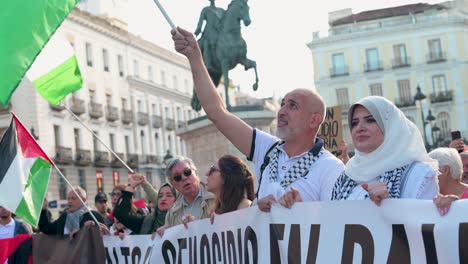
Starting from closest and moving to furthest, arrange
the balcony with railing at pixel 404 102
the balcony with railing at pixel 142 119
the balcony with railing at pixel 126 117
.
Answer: the balcony with railing at pixel 126 117 → the balcony with railing at pixel 142 119 → the balcony with railing at pixel 404 102

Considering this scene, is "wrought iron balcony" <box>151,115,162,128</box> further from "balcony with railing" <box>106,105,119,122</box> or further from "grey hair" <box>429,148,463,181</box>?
"grey hair" <box>429,148,463,181</box>

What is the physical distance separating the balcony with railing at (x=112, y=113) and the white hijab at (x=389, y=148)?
165 ft

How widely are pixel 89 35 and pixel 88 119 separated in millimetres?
5166

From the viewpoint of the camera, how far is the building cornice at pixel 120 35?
51.9 metres

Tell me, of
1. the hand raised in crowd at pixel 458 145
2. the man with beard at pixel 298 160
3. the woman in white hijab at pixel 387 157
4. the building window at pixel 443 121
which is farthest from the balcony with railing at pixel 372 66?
the woman in white hijab at pixel 387 157

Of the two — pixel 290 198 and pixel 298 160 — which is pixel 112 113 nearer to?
pixel 298 160

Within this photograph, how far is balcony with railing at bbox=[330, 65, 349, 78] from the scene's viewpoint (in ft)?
229

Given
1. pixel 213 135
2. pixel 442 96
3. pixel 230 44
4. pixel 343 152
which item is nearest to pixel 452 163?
pixel 343 152

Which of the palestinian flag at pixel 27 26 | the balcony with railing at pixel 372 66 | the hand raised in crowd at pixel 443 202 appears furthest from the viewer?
the balcony with railing at pixel 372 66

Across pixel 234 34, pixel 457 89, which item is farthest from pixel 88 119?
pixel 234 34

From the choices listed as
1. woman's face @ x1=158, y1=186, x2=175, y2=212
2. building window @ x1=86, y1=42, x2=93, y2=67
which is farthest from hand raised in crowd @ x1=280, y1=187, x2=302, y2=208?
building window @ x1=86, y1=42, x2=93, y2=67

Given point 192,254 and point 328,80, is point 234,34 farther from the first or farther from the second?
point 328,80

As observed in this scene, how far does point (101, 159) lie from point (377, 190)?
48.6 m

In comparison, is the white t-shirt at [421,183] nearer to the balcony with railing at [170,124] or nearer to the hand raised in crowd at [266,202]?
the hand raised in crowd at [266,202]
